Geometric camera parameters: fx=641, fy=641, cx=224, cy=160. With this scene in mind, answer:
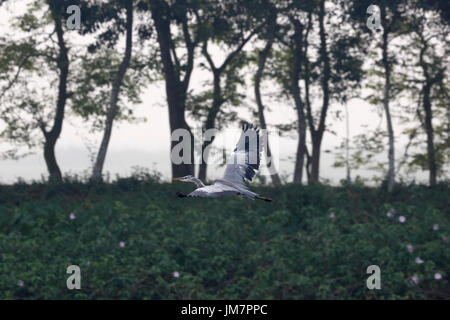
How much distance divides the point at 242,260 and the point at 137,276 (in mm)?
2543

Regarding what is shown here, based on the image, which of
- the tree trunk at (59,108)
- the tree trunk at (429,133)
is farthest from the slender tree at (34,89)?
the tree trunk at (429,133)

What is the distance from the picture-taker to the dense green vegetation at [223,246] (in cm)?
1415

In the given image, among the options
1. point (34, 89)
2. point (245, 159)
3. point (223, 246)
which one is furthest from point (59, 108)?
point (245, 159)

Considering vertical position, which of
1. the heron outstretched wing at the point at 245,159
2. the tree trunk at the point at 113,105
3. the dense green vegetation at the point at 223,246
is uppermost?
the tree trunk at the point at 113,105

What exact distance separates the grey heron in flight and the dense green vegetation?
422 inches

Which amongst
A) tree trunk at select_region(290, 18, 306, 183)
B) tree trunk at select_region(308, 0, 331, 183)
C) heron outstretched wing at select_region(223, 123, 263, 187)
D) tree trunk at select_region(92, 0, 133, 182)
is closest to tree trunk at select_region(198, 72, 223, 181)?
tree trunk at select_region(290, 18, 306, 183)

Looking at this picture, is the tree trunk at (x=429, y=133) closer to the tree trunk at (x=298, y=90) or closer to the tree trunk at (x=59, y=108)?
the tree trunk at (x=298, y=90)

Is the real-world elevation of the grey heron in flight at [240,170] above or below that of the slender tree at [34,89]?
below

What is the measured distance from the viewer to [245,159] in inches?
127

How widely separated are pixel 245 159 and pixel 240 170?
0.07 m

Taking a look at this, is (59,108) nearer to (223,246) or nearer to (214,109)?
(214,109)

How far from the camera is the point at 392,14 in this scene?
73.2 ft

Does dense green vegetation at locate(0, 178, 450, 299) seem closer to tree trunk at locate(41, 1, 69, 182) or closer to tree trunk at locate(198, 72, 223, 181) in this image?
tree trunk at locate(198, 72, 223, 181)
